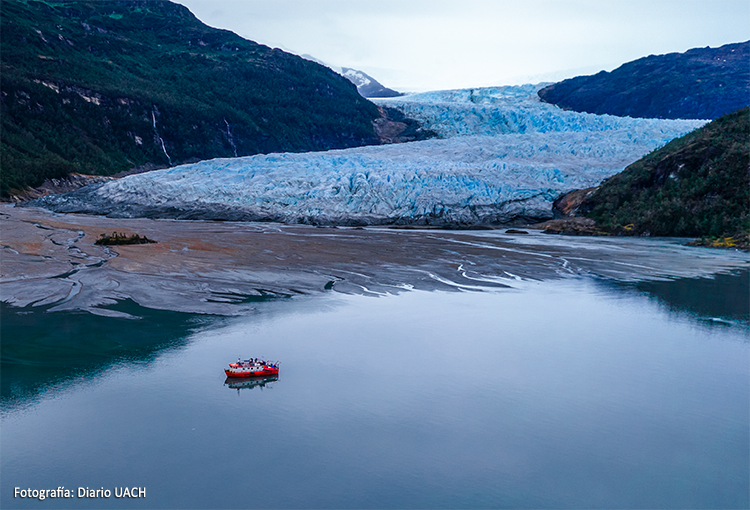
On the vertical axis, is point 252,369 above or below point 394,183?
below

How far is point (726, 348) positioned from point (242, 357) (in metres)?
7.25

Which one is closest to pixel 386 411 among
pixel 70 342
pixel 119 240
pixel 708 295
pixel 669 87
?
pixel 70 342

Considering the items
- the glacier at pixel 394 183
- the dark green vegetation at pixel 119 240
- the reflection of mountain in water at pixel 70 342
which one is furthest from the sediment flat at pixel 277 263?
the glacier at pixel 394 183

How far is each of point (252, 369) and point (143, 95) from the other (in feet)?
193

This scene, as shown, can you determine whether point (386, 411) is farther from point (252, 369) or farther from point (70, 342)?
point (70, 342)

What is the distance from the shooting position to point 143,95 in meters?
59.4

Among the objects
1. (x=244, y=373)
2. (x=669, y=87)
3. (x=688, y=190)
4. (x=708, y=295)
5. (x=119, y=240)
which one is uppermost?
(x=669, y=87)

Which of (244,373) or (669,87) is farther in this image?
(669,87)

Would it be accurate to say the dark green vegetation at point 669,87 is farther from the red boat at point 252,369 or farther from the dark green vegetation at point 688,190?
the red boat at point 252,369

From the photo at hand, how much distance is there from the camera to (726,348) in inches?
360

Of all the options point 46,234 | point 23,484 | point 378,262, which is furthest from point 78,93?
point 23,484

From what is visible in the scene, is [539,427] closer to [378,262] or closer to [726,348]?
[726,348]

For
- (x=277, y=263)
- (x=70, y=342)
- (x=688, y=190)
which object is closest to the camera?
(x=70, y=342)

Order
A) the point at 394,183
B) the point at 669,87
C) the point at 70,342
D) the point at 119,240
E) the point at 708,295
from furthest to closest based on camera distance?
the point at 669,87 → the point at 394,183 → the point at 119,240 → the point at 708,295 → the point at 70,342
